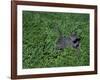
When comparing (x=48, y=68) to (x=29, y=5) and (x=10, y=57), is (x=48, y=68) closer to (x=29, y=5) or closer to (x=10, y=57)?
(x=10, y=57)

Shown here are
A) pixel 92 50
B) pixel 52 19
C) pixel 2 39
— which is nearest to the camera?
pixel 2 39

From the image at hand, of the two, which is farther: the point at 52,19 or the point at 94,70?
the point at 94,70

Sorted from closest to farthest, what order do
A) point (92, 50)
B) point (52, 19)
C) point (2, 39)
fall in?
point (2, 39) → point (52, 19) → point (92, 50)

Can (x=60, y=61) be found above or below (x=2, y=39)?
below

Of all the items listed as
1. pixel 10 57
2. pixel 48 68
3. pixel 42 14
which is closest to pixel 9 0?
pixel 42 14

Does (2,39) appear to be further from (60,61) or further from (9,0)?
(60,61)

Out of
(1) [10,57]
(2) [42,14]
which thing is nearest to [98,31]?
(2) [42,14]

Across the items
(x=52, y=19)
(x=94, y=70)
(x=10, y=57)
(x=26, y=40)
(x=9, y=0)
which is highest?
(x=9, y=0)
